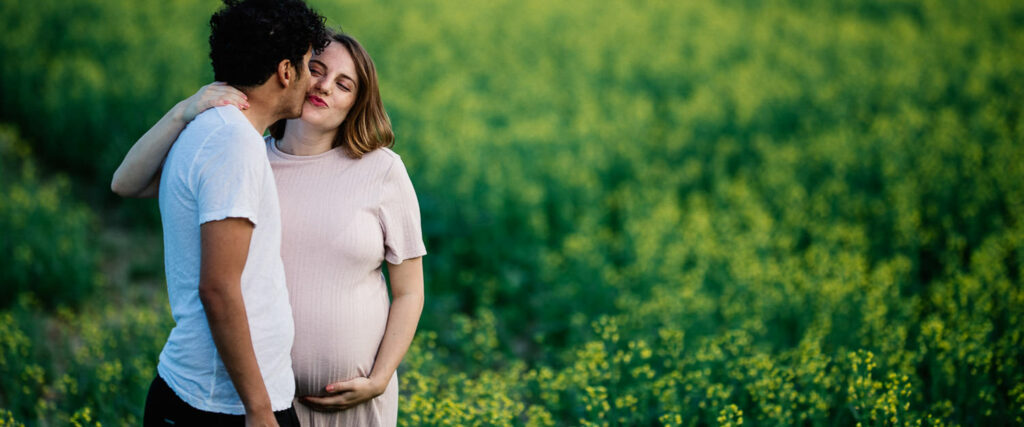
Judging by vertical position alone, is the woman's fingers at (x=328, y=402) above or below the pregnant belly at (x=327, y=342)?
below

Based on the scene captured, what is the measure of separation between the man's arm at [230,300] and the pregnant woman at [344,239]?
398 mm

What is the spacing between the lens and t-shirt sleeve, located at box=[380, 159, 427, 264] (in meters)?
2.24

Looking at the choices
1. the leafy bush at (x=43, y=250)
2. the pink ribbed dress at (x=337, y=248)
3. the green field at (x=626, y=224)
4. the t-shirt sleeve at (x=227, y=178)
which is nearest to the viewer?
the t-shirt sleeve at (x=227, y=178)

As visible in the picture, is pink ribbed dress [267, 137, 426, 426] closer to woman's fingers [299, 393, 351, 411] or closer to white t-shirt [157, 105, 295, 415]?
woman's fingers [299, 393, 351, 411]

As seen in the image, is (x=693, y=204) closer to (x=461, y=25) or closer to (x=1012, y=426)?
(x=1012, y=426)

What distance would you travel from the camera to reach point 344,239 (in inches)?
85.4

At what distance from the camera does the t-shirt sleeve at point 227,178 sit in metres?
1.67

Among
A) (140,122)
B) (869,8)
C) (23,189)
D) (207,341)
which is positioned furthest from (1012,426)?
(869,8)

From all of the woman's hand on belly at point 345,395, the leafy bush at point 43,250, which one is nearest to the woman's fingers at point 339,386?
the woman's hand on belly at point 345,395

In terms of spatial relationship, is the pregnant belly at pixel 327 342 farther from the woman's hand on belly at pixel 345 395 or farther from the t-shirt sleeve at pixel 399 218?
the t-shirt sleeve at pixel 399 218

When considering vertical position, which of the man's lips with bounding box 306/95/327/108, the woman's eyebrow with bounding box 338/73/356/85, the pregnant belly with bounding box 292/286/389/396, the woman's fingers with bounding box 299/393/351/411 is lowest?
the woman's fingers with bounding box 299/393/351/411

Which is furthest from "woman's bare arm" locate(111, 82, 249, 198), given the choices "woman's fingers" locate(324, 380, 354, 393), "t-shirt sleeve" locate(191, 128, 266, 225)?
"woman's fingers" locate(324, 380, 354, 393)

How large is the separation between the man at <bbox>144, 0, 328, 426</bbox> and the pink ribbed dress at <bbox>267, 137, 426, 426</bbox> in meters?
0.20

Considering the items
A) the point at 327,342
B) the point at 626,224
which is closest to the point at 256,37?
the point at 327,342
